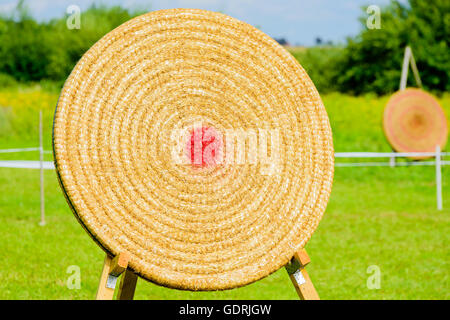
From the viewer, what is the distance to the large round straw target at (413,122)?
41.0 ft

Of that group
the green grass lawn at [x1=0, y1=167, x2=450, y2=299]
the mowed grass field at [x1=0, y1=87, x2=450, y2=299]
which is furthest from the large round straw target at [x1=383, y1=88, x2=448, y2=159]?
the green grass lawn at [x1=0, y1=167, x2=450, y2=299]

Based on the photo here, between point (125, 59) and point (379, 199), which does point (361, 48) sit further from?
point (125, 59)

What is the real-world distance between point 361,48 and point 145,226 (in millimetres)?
23771

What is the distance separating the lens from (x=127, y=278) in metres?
2.98

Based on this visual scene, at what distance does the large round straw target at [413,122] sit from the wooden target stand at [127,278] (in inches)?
397

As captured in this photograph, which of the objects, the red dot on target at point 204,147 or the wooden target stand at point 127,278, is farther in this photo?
the red dot on target at point 204,147

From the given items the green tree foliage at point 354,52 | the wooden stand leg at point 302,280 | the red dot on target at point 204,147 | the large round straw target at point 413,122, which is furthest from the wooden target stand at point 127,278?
the green tree foliage at point 354,52

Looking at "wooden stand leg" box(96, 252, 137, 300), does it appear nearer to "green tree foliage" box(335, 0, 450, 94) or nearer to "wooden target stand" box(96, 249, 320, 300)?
"wooden target stand" box(96, 249, 320, 300)

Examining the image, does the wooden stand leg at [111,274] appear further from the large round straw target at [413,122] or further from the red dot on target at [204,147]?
the large round straw target at [413,122]

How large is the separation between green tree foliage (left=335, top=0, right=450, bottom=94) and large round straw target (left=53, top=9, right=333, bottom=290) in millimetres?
21653

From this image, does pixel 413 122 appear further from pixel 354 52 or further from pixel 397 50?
pixel 354 52

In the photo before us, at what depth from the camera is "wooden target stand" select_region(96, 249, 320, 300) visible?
2398 mm

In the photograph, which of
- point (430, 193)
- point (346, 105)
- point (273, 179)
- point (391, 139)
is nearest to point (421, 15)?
point (346, 105)

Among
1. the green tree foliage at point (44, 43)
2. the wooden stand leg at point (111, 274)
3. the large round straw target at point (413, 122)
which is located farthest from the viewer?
the green tree foliage at point (44, 43)
